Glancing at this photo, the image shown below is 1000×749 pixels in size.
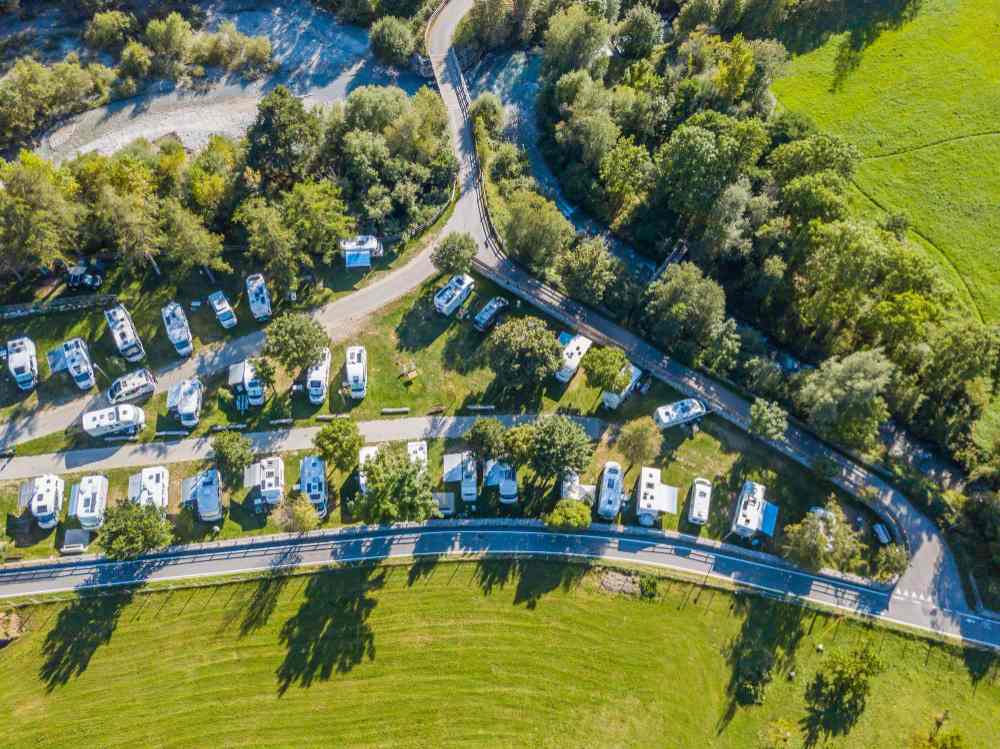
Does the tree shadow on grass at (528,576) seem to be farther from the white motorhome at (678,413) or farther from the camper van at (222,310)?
the camper van at (222,310)

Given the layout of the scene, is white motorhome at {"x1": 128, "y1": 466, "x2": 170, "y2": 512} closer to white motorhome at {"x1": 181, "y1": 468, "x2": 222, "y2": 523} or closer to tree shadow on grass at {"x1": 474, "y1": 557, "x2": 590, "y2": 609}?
white motorhome at {"x1": 181, "y1": 468, "x2": 222, "y2": 523}

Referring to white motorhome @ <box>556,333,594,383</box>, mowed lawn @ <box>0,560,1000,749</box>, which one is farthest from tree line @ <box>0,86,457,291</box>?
mowed lawn @ <box>0,560,1000,749</box>

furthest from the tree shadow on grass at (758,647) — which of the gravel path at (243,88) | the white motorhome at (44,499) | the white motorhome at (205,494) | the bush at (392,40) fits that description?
the bush at (392,40)

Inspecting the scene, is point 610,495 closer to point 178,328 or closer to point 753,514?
point 753,514

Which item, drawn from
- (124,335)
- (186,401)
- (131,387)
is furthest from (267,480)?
(124,335)

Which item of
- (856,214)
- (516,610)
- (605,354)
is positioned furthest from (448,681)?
(856,214)

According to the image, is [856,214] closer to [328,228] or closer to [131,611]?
[328,228]

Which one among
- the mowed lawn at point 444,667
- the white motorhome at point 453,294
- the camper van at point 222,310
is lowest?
the mowed lawn at point 444,667
